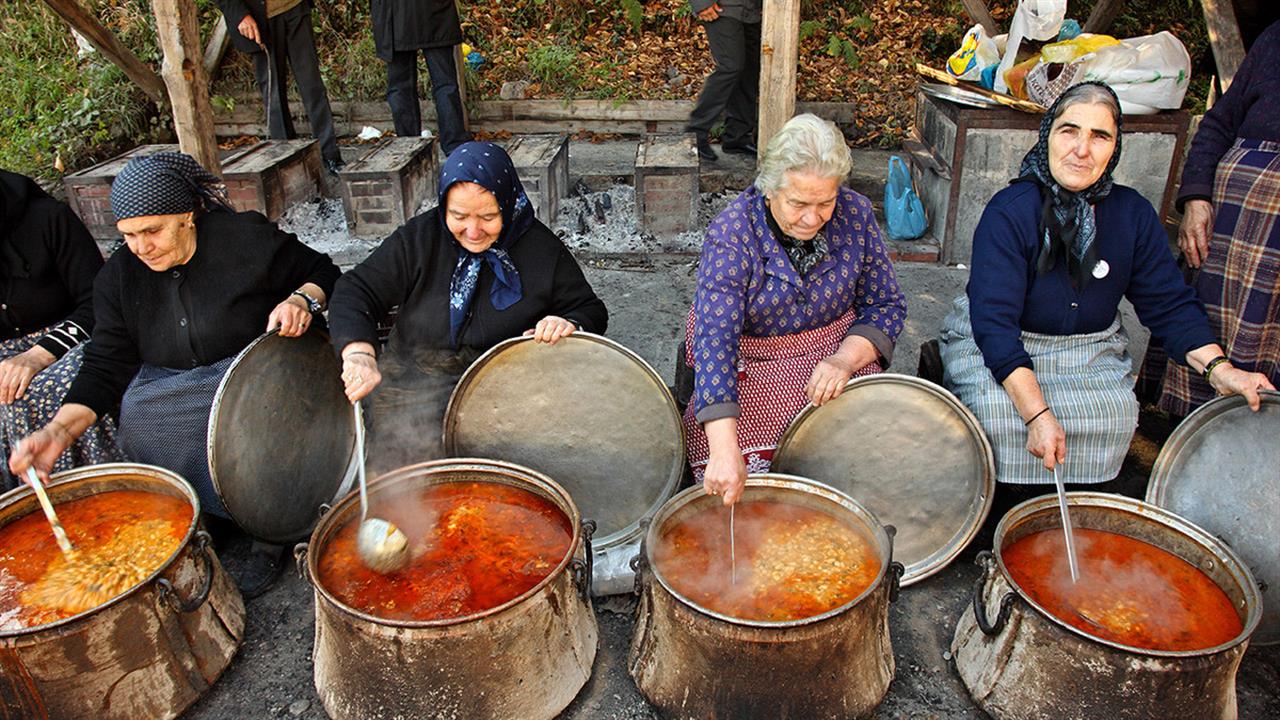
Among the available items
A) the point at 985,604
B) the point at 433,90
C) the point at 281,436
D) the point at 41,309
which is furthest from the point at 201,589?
the point at 433,90

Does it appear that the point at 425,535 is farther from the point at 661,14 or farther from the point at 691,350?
the point at 661,14

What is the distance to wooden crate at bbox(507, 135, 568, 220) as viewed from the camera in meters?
5.61

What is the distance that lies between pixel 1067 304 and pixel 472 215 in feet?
7.02

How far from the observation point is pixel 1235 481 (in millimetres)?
2727

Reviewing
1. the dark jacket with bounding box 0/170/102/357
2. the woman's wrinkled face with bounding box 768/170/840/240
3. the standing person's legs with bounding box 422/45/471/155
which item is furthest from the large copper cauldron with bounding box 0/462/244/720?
the standing person's legs with bounding box 422/45/471/155

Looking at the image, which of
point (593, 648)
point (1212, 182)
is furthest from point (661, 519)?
point (1212, 182)

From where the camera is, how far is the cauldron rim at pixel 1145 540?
207cm

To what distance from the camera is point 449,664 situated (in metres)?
2.16

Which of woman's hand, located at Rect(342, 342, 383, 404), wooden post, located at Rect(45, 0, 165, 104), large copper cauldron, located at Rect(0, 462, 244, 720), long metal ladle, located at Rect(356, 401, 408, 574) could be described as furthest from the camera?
Answer: wooden post, located at Rect(45, 0, 165, 104)

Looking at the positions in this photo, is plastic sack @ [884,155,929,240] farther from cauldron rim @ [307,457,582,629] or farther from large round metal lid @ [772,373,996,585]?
cauldron rim @ [307,457,582,629]

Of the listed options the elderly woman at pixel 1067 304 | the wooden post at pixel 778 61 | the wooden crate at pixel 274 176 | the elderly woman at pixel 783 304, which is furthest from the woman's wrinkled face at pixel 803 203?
the wooden crate at pixel 274 176

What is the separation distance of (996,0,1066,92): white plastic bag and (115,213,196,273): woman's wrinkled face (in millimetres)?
4362

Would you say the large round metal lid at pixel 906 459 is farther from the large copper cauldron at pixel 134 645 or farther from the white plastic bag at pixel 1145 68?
the white plastic bag at pixel 1145 68

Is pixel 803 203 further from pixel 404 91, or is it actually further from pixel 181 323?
pixel 404 91
